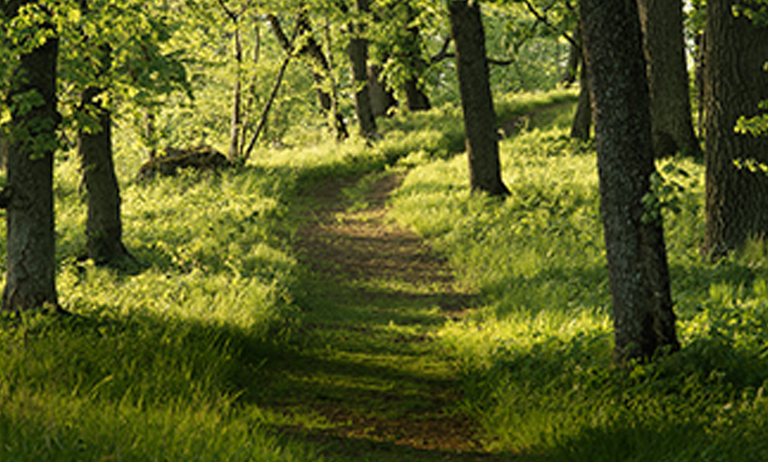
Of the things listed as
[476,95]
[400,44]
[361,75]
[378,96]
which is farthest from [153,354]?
[378,96]

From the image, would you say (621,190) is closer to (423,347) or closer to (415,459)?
(415,459)

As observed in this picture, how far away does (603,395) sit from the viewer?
15.1 ft

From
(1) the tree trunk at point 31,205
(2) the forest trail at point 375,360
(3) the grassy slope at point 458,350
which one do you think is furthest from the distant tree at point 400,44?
(1) the tree trunk at point 31,205

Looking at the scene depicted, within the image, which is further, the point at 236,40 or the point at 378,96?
the point at 378,96

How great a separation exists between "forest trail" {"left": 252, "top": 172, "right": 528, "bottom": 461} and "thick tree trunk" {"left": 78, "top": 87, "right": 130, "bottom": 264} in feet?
9.62

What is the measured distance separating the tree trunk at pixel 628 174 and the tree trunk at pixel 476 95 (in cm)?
859

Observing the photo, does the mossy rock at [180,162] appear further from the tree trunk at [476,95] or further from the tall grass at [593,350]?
the tall grass at [593,350]

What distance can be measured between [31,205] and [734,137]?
7.75 meters

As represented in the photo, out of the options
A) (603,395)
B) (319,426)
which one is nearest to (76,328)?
(319,426)

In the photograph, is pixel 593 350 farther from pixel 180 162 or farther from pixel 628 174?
pixel 180 162

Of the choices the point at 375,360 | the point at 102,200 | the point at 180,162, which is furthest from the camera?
the point at 180,162

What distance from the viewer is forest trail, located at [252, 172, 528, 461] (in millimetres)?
4793

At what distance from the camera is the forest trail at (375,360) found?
4793mm

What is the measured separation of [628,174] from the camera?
15.6 ft
